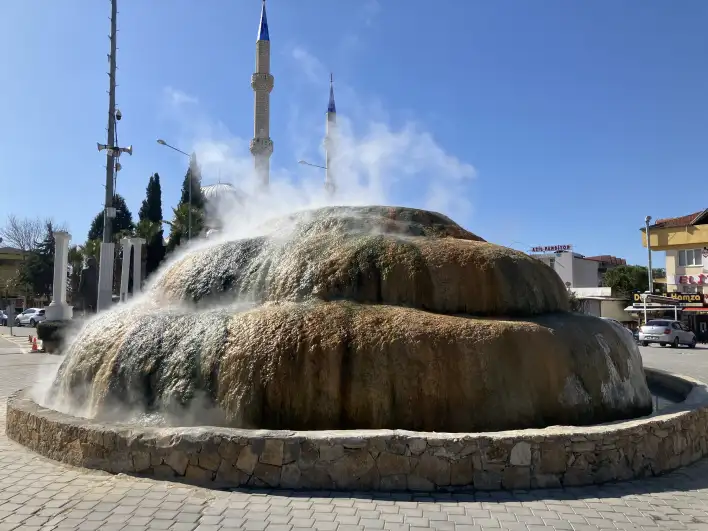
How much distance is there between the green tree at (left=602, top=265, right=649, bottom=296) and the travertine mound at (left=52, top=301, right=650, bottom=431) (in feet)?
171

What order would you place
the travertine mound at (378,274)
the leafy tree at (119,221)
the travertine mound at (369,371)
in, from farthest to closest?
the leafy tree at (119,221) < the travertine mound at (378,274) < the travertine mound at (369,371)

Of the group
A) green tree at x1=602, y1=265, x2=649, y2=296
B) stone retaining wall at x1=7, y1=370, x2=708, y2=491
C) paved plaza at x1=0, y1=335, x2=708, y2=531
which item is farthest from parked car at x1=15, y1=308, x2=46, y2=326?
green tree at x1=602, y1=265, x2=649, y2=296

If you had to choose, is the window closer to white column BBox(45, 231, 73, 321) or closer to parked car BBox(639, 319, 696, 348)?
parked car BBox(639, 319, 696, 348)

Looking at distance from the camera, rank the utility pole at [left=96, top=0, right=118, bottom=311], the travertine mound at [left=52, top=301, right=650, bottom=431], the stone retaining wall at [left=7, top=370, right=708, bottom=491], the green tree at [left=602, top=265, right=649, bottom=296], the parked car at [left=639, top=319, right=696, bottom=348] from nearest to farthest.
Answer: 1. the stone retaining wall at [left=7, top=370, right=708, bottom=491]
2. the travertine mound at [left=52, top=301, right=650, bottom=431]
3. the utility pole at [left=96, top=0, right=118, bottom=311]
4. the parked car at [left=639, top=319, right=696, bottom=348]
5. the green tree at [left=602, top=265, right=649, bottom=296]

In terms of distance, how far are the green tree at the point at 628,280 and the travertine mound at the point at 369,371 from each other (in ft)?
171

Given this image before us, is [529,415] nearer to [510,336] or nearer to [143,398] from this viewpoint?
[510,336]

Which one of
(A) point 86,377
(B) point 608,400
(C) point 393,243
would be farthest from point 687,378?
(A) point 86,377

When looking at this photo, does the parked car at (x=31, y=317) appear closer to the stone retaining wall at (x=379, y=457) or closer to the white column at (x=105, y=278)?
the white column at (x=105, y=278)

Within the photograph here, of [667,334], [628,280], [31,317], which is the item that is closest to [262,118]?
[31,317]

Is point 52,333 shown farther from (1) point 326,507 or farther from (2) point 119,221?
(2) point 119,221

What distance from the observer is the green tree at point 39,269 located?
57594 mm

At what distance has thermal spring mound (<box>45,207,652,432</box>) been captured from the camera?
557 centimetres

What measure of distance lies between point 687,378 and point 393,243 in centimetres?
614

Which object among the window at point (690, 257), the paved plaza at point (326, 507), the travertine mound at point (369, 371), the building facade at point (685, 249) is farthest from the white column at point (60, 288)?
the window at point (690, 257)
